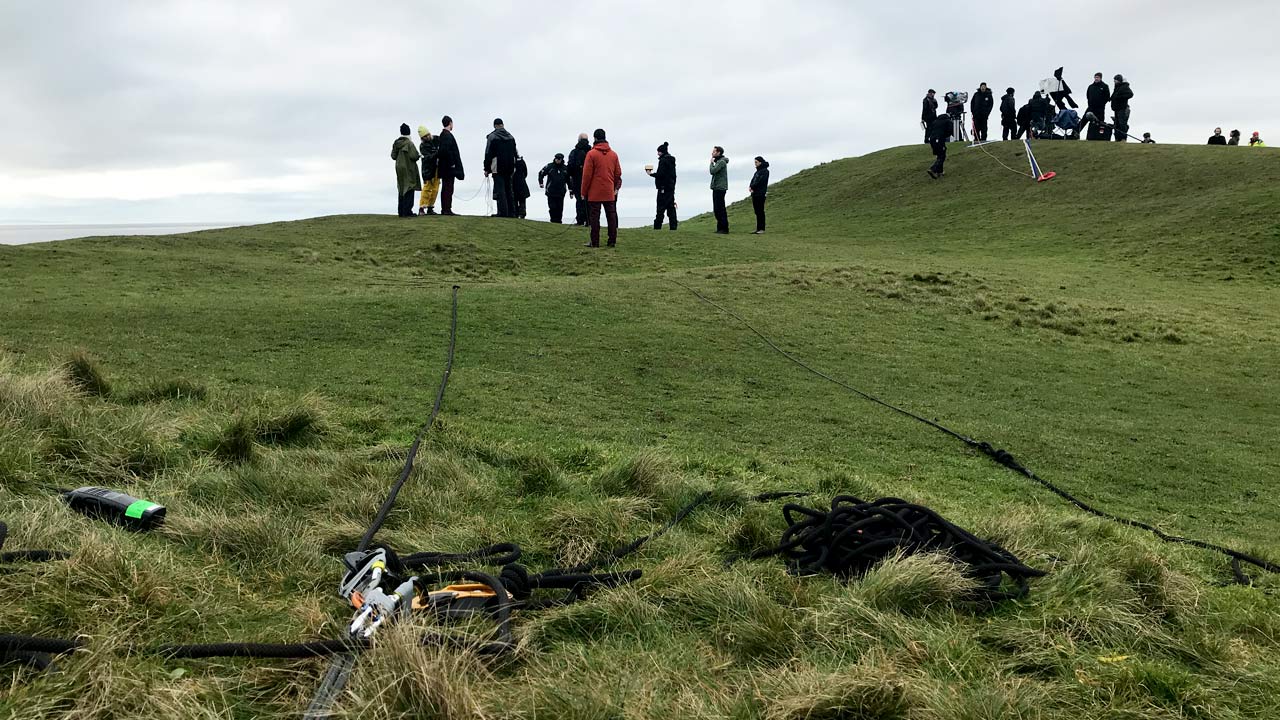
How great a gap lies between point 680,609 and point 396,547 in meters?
1.09

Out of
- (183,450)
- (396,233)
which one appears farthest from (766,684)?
(396,233)

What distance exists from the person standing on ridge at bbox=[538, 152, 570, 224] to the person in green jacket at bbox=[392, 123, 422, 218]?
481 centimetres

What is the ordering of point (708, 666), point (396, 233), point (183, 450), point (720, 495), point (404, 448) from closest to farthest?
point (708, 666), point (720, 495), point (183, 450), point (404, 448), point (396, 233)

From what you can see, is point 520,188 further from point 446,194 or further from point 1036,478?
point 1036,478

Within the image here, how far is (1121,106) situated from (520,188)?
859 inches

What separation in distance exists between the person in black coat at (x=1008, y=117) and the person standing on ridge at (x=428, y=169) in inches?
873

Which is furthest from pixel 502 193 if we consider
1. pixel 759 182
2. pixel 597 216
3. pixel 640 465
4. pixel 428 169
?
pixel 640 465

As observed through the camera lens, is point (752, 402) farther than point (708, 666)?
Yes

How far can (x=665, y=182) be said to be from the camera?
69.3 feet

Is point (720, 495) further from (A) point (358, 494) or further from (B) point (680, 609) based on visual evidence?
(A) point (358, 494)

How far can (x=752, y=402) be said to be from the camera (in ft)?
21.7

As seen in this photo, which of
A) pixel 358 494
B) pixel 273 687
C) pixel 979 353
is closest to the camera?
pixel 273 687

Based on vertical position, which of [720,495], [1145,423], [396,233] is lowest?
[1145,423]

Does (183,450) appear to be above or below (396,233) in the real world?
below
